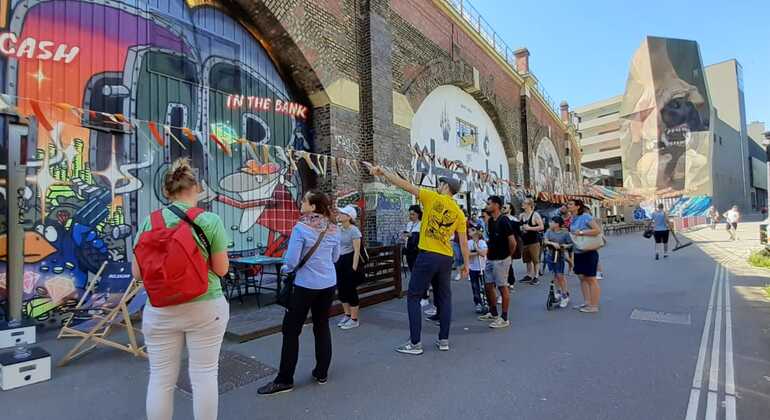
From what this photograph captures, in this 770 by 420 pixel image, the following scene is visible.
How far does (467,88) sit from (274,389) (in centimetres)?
1509

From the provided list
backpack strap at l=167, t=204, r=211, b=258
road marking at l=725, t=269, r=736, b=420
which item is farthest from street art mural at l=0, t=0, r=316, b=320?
road marking at l=725, t=269, r=736, b=420

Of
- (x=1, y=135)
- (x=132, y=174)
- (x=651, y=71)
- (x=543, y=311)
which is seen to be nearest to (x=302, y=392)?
(x=543, y=311)

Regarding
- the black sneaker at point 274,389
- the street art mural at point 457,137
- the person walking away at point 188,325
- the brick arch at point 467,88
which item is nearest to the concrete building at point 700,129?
the brick arch at point 467,88

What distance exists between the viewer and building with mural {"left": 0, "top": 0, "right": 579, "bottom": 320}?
5.50 metres

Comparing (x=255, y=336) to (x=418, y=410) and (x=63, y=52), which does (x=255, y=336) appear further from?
(x=63, y=52)

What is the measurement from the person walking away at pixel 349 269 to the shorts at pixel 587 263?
3.31 meters

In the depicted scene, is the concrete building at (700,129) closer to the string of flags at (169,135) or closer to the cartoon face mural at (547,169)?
the cartoon face mural at (547,169)

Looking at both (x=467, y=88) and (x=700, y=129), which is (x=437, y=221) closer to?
(x=467, y=88)

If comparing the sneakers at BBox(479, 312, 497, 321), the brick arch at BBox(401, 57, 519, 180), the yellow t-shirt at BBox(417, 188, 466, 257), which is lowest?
the sneakers at BBox(479, 312, 497, 321)

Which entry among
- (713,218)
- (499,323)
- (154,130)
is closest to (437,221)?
(499,323)

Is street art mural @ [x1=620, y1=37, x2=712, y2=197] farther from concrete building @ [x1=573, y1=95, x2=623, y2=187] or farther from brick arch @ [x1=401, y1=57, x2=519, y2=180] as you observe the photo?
brick arch @ [x1=401, y1=57, x2=519, y2=180]

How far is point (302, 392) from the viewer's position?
3428 mm

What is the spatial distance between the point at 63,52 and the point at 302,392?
5.99 meters

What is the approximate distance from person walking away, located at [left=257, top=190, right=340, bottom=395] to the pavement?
196 mm
